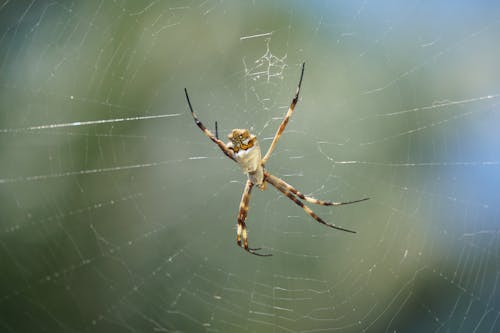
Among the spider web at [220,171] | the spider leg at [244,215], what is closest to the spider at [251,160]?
the spider leg at [244,215]

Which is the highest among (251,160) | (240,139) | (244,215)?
(240,139)

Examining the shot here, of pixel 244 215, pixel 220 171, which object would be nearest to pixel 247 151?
pixel 244 215

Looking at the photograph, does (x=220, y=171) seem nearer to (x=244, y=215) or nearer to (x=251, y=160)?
(x=244, y=215)

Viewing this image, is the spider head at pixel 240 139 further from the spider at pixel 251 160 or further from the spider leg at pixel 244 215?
the spider leg at pixel 244 215

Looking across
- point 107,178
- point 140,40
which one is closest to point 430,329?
point 107,178

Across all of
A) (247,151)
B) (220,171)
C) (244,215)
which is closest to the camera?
(247,151)

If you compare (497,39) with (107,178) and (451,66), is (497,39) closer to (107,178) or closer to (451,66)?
(451,66)
